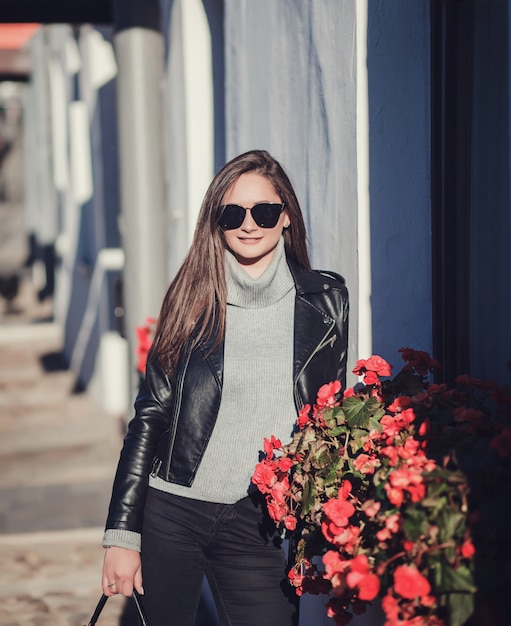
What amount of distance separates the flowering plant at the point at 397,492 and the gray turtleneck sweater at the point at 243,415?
129 millimetres

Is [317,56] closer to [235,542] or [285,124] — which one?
[285,124]

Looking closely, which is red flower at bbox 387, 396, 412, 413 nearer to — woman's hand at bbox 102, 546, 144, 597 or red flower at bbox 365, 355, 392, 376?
red flower at bbox 365, 355, 392, 376

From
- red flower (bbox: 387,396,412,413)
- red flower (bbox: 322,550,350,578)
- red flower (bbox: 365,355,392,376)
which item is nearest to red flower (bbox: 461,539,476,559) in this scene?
red flower (bbox: 322,550,350,578)

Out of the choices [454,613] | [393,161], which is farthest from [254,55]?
[454,613]

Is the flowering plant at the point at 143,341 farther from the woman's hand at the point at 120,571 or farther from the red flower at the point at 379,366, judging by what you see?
the red flower at the point at 379,366

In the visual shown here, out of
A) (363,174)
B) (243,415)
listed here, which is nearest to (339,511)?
(243,415)

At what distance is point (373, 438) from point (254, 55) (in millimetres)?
2446

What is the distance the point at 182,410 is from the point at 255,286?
1.31 ft

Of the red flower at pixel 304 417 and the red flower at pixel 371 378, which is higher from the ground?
the red flower at pixel 371 378

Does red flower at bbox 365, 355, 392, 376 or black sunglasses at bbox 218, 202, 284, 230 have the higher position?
black sunglasses at bbox 218, 202, 284, 230

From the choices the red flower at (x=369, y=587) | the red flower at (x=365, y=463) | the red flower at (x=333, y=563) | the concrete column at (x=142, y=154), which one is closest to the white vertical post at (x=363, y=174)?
the red flower at (x=365, y=463)

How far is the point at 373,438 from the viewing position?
2191mm

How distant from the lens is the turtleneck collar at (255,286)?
8.95ft

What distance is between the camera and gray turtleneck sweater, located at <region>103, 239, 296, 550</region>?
2.64 meters
